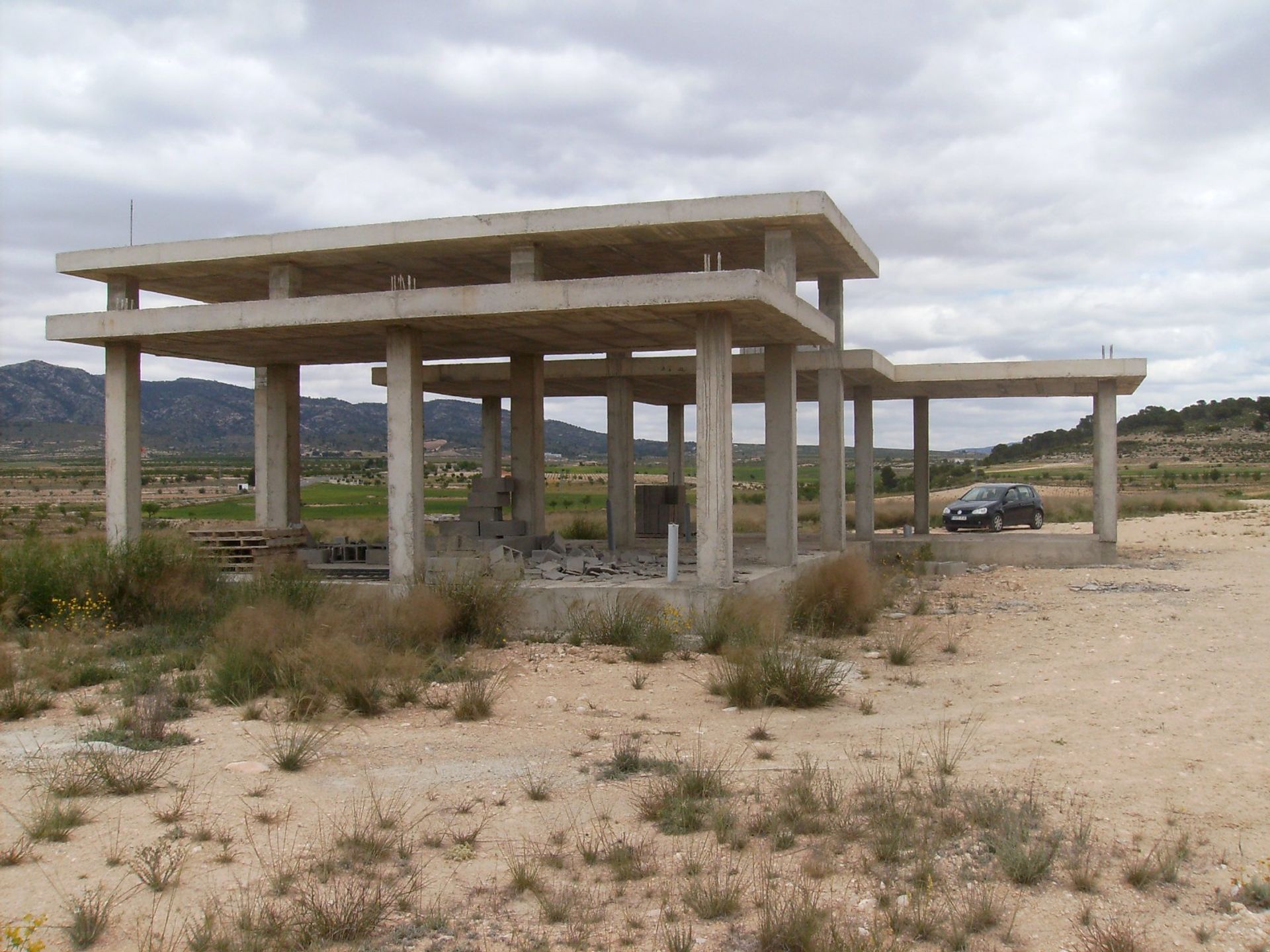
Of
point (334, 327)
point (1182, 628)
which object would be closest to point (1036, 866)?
point (1182, 628)

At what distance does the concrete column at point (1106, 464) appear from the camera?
73.8ft

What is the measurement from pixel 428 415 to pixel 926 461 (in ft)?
547

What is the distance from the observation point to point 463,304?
47.7ft

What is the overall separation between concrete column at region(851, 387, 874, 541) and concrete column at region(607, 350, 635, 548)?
5.27 metres

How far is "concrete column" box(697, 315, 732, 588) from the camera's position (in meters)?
14.1

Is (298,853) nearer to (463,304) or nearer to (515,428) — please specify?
(463,304)

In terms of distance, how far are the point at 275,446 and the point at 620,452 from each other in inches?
297

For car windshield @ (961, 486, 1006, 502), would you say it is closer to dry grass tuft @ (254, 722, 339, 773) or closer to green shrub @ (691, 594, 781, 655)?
green shrub @ (691, 594, 781, 655)

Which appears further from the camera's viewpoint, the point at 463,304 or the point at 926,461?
the point at 926,461

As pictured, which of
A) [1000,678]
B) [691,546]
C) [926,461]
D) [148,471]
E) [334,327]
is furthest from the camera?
[148,471]

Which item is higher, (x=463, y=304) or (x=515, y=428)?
(x=463, y=304)

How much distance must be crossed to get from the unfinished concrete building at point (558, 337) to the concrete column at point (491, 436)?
2349mm

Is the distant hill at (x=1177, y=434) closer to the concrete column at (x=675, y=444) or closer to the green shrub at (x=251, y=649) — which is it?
the concrete column at (x=675, y=444)

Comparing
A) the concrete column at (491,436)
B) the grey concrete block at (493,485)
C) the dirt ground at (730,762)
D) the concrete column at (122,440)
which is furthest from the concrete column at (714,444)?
the concrete column at (491,436)
